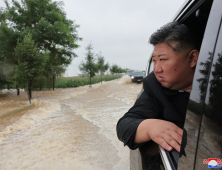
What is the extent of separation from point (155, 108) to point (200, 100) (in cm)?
58

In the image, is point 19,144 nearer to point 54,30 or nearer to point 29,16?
point 54,30

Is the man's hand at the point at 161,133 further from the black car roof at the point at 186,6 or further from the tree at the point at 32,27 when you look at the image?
the tree at the point at 32,27

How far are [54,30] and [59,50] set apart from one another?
357 centimetres

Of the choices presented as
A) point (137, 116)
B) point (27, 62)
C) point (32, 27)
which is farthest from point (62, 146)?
point (32, 27)

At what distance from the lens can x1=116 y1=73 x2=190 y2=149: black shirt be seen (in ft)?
3.58

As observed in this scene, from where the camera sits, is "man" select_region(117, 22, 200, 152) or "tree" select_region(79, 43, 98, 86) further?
"tree" select_region(79, 43, 98, 86)

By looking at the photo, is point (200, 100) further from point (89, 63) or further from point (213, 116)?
point (89, 63)

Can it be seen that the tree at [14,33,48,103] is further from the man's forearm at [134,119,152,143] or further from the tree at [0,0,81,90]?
the man's forearm at [134,119,152,143]

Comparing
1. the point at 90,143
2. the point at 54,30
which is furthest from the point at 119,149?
the point at 54,30

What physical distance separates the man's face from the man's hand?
31 centimetres

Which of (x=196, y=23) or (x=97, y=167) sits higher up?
(x=196, y=23)

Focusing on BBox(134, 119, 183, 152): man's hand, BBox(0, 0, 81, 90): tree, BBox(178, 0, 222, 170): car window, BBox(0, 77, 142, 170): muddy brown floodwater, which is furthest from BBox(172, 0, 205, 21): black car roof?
BBox(0, 0, 81, 90): tree

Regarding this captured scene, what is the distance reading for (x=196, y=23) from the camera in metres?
1.42

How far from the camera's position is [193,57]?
1086 millimetres
